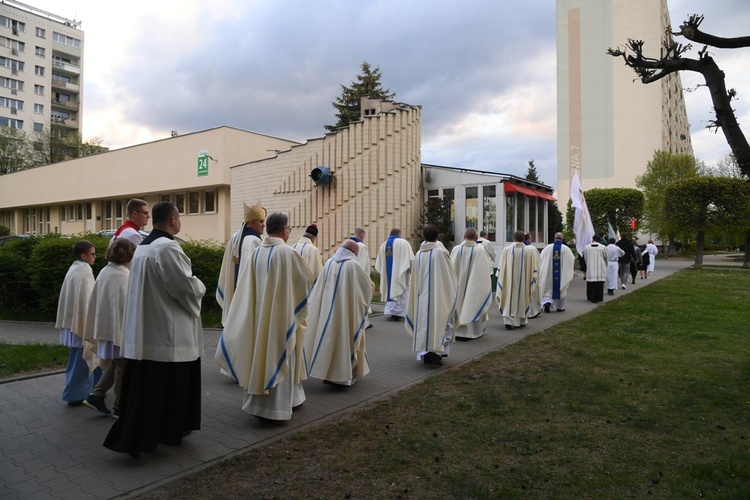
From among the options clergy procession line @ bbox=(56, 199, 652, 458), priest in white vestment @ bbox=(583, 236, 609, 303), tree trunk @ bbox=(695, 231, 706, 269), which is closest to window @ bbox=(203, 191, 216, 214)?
priest in white vestment @ bbox=(583, 236, 609, 303)

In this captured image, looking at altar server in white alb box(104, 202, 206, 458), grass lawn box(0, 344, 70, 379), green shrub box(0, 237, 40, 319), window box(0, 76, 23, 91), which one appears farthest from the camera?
window box(0, 76, 23, 91)

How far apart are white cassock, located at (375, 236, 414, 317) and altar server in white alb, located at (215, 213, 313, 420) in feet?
21.5

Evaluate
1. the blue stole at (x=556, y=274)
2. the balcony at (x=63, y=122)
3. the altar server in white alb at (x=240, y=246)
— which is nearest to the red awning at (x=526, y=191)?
the blue stole at (x=556, y=274)

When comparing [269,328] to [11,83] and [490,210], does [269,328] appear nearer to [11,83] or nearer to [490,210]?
[490,210]

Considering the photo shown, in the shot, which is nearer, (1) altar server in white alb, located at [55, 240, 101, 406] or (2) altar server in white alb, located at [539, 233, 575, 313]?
(1) altar server in white alb, located at [55, 240, 101, 406]

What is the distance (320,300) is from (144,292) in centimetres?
275

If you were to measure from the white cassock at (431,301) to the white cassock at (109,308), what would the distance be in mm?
3995

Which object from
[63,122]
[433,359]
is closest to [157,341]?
[433,359]

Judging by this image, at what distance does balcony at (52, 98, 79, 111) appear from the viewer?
7606 centimetres

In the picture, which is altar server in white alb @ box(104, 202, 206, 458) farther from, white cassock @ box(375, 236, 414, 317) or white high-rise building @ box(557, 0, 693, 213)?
white high-rise building @ box(557, 0, 693, 213)

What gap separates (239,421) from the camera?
Result: 5340mm

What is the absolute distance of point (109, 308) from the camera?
5.23 metres

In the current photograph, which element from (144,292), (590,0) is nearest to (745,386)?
(144,292)

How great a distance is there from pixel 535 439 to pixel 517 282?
6.87 meters
